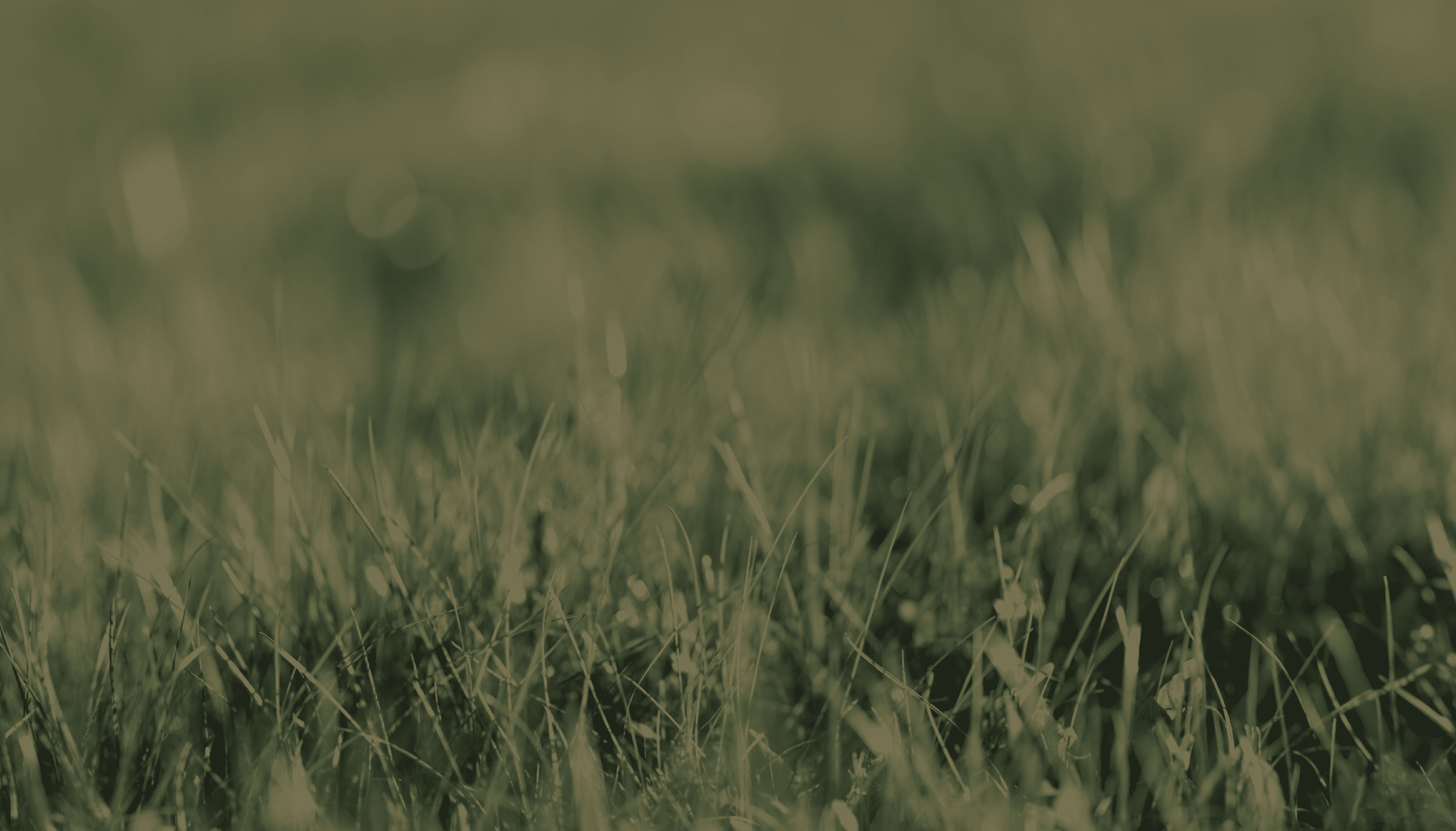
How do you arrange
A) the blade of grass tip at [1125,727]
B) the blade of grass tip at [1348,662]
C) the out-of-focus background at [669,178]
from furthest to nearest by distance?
the out-of-focus background at [669,178], the blade of grass tip at [1348,662], the blade of grass tip at [1125,727]

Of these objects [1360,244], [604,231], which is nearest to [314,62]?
[604,231]

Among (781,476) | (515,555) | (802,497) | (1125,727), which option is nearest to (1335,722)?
(1125,727)

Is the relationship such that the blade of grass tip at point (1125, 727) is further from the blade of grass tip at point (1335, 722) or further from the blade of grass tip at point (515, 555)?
the blade of grass tip at point (515, 555)

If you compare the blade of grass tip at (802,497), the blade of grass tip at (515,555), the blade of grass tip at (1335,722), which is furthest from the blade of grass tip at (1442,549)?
the blade of grass tip at (515,555)

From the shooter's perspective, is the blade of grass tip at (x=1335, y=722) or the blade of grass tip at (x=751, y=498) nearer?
the blade of grass tip at (x=1335, y=722)

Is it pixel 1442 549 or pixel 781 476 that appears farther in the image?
pixel 781 476

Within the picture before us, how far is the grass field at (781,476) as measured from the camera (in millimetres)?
961

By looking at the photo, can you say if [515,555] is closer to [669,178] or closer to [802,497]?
[802,497]

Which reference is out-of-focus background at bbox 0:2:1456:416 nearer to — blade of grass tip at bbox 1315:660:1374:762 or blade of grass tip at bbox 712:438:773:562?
blade of grass tip at bbox 712:438:773:562

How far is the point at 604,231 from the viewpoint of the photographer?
2.45 m

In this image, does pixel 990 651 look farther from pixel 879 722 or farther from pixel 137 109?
pixel 137 109

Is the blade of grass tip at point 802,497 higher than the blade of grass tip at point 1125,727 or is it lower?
higher

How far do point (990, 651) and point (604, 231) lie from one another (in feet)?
5.47

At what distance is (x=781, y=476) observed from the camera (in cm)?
131
